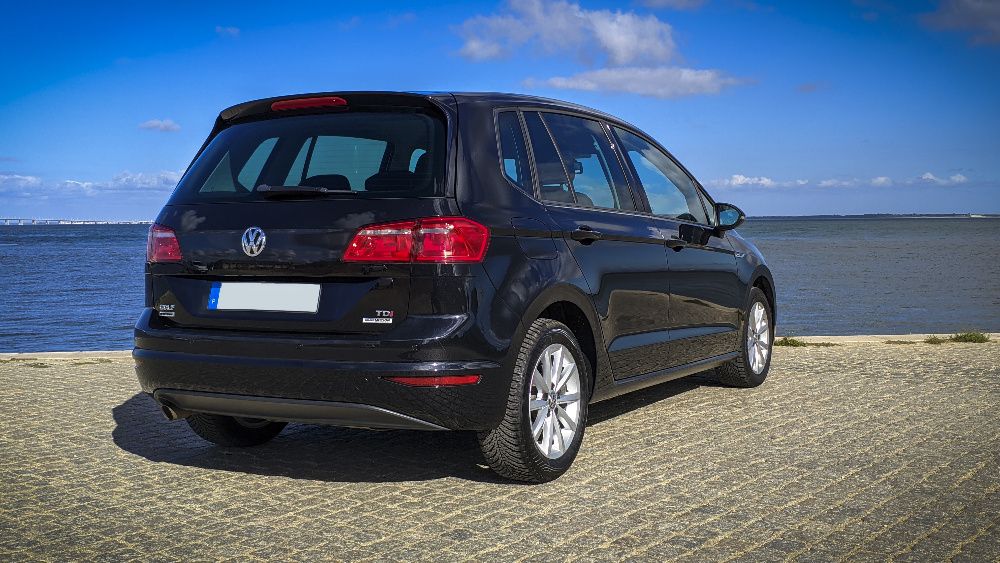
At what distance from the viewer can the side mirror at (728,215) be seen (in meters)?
7.01

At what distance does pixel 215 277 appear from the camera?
181 inches

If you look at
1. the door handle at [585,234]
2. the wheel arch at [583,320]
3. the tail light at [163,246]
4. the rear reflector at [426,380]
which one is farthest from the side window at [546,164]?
the tail light at [163,246]

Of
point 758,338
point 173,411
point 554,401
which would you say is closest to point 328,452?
point 173,411

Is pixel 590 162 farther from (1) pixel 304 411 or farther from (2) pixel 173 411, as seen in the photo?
(2) pixel 173 411

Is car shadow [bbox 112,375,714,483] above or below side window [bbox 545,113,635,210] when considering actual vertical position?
below

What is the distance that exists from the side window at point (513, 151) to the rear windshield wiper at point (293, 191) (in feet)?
2.58

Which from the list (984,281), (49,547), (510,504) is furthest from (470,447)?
(984,281)

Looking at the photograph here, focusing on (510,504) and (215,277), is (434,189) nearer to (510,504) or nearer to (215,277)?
(215,277)

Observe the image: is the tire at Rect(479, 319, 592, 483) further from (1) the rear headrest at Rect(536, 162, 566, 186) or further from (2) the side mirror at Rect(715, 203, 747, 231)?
(2) the side mirror at Rect(715, 203, 747, 231)

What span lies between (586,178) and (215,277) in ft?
6.57

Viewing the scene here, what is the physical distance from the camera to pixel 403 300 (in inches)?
167

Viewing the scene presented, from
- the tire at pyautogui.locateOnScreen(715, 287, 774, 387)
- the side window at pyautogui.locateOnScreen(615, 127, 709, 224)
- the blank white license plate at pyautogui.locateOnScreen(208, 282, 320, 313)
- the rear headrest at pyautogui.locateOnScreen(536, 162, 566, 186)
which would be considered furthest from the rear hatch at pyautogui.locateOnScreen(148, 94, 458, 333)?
the tire at pyautogui.locateOnScreen(715, 287, 774, 387)

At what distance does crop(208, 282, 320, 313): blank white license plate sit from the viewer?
435cm

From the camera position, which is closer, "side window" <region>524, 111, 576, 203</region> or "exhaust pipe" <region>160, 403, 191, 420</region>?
"exhaust pipe" <region>160, 403, 191, 420</region>
